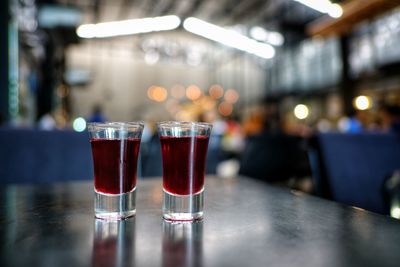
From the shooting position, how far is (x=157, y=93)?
Answer: 15.3m

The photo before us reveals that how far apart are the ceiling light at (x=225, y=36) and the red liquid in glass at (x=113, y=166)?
15.3ft

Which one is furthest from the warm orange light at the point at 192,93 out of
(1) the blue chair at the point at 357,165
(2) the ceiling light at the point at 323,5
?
(1) the blue chair at the point at 357,165

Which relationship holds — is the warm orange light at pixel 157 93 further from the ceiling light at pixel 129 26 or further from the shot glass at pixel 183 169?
the shot glass at pixel 183 169

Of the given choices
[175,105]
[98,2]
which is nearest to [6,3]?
[98,2]

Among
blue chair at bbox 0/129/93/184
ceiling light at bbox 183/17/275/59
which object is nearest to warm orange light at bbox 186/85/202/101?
ceiling light at bbox 183/17/275/59

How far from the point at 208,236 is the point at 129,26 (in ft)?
16.9

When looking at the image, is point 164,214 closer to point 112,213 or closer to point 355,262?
point 112,213

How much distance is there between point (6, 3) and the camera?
10.7 ft

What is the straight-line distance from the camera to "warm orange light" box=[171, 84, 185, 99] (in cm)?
1575

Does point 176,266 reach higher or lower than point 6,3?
lower

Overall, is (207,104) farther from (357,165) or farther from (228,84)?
(357,165)

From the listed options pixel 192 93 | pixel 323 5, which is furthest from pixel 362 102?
pixel 192 93

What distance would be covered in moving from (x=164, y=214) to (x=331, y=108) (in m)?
10.9

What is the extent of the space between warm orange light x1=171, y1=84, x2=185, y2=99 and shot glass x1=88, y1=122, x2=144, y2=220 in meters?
15.1
